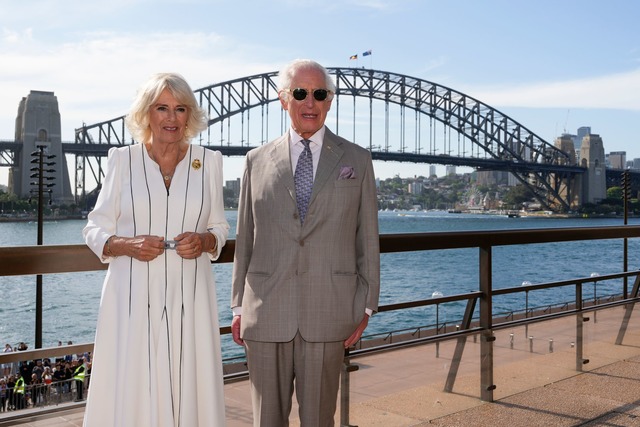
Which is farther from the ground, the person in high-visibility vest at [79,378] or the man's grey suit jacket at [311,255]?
the man's grey suit jacket at [311,255]

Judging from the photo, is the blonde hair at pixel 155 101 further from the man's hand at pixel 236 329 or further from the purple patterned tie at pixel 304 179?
the man's hand at pixel 236 329

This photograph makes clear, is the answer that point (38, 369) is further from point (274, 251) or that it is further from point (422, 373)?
point (422, 373)

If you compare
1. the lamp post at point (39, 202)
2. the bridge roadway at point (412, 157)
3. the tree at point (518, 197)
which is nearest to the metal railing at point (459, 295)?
the lamp post at point (39, 202)

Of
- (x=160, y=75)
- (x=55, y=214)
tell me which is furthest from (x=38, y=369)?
(x=55, y=214)

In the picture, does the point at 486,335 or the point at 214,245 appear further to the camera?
the point at 486,335

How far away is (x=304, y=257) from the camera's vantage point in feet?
5.18

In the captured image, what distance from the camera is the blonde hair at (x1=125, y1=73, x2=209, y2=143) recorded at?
61.4 inches

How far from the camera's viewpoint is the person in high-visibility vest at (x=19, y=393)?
167 centimetres

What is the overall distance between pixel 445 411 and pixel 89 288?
89.0 feet

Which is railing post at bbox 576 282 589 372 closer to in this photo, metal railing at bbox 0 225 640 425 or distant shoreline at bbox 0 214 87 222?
metal railing at bbox 0 225 640 425

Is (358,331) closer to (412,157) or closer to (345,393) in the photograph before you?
(345,393)

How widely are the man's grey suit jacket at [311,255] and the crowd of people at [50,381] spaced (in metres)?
0.43

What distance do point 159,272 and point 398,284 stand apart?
2634 centimetres

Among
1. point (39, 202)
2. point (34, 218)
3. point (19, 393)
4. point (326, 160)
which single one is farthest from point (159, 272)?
point (34, 218)
